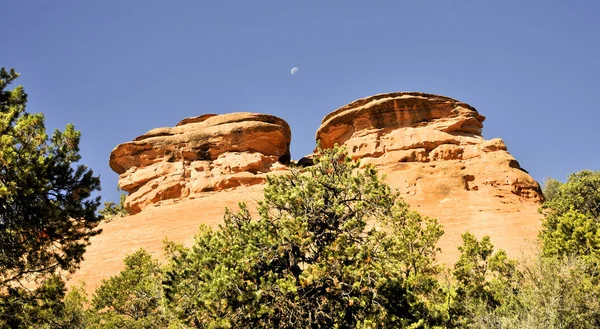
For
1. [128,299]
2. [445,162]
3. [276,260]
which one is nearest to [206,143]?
[445,162]

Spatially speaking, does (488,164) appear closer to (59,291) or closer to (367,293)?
(367,293)

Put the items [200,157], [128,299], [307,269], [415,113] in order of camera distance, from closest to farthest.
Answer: [307,269] → [128,299] → [415,113] → [200,157]

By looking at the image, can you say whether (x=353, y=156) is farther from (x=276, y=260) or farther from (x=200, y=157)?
(x=276, y=260)

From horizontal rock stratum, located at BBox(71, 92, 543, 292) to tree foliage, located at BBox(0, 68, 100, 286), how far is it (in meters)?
21.0

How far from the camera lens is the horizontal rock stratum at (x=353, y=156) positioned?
37.3 metres

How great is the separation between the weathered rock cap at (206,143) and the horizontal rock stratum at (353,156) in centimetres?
13

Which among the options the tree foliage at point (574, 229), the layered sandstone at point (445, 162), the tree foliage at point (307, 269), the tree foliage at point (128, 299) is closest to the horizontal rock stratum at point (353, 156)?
the layered sandstone at point (445, 162)

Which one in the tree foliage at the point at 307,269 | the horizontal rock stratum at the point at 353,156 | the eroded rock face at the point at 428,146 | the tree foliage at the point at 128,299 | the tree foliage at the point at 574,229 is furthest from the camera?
the eroded rock face at the point at 428,146

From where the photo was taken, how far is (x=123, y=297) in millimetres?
25047

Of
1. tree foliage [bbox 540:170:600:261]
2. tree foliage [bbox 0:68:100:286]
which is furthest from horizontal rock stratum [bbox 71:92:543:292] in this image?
tree foliage [bbox 0:68:100:286]

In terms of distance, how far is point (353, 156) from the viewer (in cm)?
4491

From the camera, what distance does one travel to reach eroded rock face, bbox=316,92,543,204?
4144 centimetres

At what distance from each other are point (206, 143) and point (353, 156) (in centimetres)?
2081

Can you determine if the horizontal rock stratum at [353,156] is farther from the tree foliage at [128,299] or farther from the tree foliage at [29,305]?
the tree foliage at [29,305]
